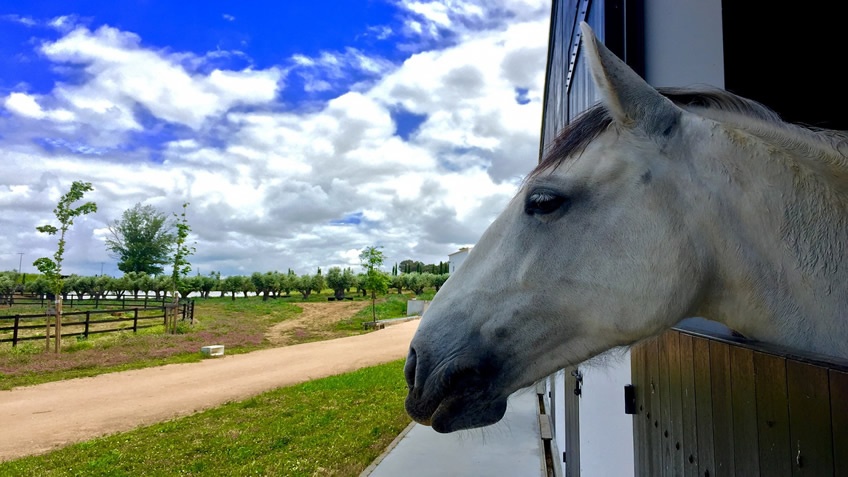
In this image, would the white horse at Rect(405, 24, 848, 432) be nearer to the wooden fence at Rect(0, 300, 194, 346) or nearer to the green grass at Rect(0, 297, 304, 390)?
the green grass at Rect(0, 297, 304, 390)

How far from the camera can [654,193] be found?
1104 millimetres

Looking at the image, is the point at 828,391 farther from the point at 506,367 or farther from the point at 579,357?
the point at 506,367

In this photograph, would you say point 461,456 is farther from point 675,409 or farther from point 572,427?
point 675,409

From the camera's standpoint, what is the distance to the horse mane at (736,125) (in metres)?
1.00

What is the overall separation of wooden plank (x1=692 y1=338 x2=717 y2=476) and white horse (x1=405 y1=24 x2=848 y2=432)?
0.18 meters

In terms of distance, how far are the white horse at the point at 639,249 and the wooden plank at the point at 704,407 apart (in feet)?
0.60

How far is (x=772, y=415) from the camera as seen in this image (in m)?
0.92

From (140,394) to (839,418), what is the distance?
1155cm

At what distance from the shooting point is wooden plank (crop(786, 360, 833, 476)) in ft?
2.50

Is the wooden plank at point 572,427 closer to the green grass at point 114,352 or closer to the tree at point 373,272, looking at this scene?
the green grass at point 114,352

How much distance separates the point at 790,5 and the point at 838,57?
0.36 metres

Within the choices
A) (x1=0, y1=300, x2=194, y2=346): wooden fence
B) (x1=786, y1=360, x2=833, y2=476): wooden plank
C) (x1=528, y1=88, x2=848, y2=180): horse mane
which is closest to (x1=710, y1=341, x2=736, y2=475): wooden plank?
(x1=786, y1=360, x2=833, y2=476): wooden plank

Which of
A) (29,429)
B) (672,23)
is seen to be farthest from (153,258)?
(672,23)

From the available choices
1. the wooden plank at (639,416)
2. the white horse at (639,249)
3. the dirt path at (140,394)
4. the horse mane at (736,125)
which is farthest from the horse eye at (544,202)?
the dirt path at (140,394)
